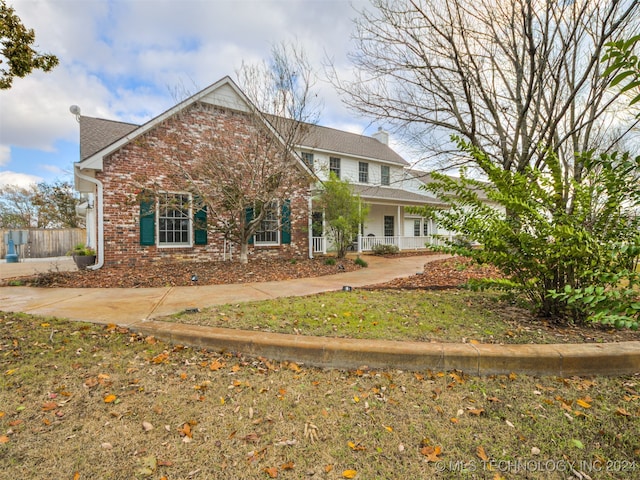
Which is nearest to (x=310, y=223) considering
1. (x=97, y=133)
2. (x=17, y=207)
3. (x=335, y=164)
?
(x=335, y=164)

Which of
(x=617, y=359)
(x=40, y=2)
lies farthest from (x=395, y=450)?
(x=40, y=2)

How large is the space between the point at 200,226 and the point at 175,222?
86 centimetres

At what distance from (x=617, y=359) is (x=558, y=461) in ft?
5.31

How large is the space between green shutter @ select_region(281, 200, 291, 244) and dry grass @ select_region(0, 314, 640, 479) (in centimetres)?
804

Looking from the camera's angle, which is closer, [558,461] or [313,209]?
[558,461]

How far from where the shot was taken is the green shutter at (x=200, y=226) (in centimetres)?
948

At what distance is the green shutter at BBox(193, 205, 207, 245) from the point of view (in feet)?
31.1

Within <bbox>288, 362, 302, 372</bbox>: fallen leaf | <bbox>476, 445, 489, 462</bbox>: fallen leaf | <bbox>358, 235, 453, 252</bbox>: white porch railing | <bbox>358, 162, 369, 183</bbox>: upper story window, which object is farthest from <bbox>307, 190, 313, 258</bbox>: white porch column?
<bbox>476, 445, 489, 462</bbox>: fallen leaf

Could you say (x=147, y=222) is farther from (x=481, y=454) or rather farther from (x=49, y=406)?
(x=481, y=454)

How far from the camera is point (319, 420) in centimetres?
227

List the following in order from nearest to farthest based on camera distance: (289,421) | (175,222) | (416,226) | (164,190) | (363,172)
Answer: (289,421) → (164,190) → (175,222) → (363,172) → (416,226)

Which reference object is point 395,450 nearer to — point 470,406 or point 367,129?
point 470,406

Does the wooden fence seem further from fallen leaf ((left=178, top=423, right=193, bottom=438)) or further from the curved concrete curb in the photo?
fallen leaf ((left=178, top=423, right=193, bottom=438))

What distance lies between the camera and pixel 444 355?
2936 mm
